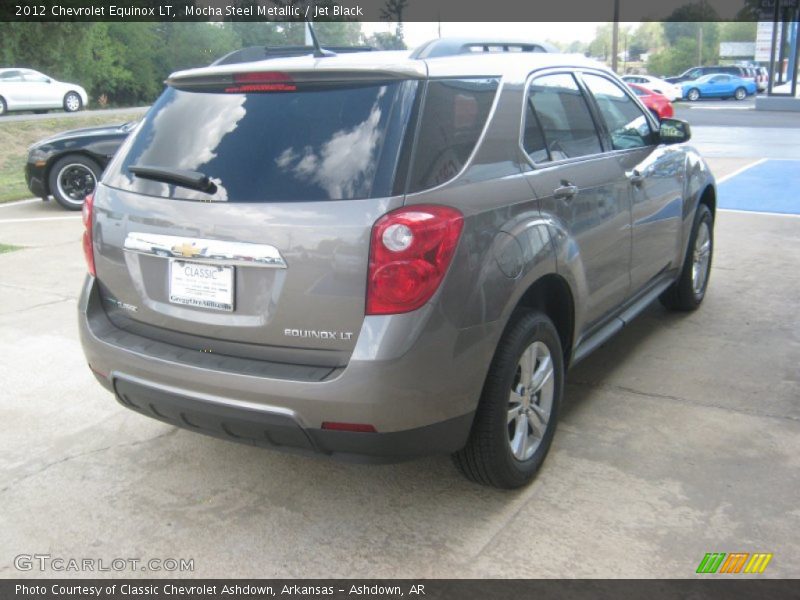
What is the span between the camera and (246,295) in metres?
2.89

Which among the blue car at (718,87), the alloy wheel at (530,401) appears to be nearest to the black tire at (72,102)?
the alloy wheel at (530,401)

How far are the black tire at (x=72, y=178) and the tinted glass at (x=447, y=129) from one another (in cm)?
843

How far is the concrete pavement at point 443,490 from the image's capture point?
2965 mm

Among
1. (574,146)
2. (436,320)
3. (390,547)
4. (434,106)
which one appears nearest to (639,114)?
(574,146)

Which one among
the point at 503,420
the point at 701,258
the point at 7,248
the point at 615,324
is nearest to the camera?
the point at 503,420

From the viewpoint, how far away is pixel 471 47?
11.9 ft

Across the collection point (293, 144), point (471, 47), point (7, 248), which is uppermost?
point (471, 47)

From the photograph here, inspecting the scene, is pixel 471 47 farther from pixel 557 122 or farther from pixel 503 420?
pixel 503 420

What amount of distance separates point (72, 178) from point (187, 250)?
28.1 ft

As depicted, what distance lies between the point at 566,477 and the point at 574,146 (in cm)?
153

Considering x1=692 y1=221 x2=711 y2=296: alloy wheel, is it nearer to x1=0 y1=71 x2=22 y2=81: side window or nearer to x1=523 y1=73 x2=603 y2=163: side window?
x1=523 y1=73 x2=603 y2=163: side window

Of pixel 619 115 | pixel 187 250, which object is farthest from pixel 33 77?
pixel 187 250

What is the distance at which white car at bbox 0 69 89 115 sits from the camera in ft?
91.4
